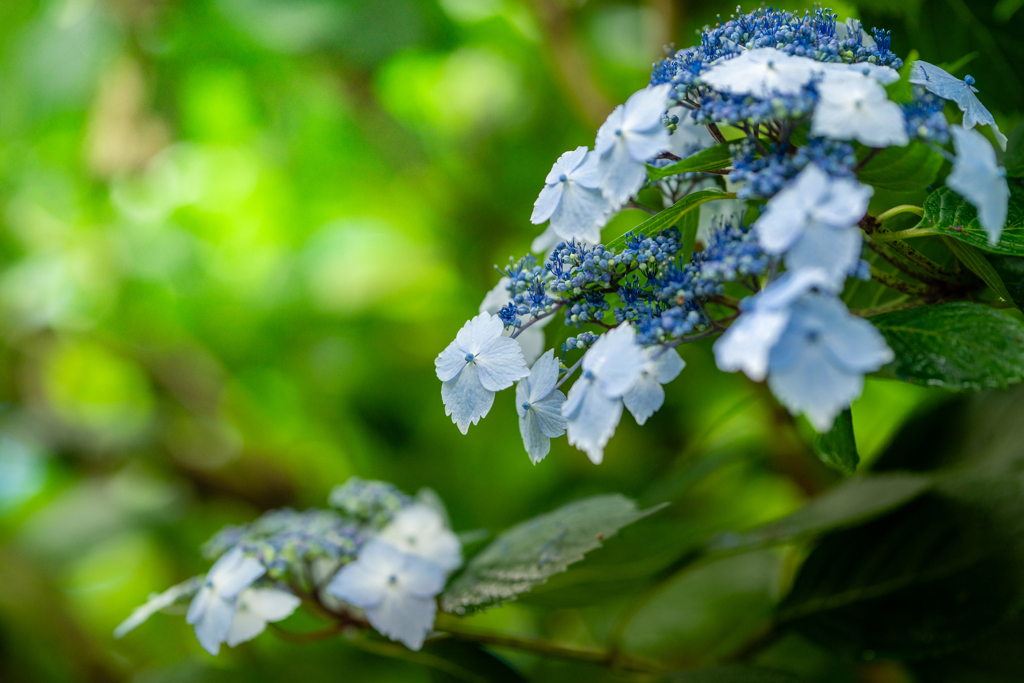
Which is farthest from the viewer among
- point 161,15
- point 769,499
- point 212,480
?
point 212,480

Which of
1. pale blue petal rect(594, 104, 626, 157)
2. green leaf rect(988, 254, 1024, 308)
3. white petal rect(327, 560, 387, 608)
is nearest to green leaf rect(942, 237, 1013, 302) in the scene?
green leaf rect(988, 254, 1024, 308)

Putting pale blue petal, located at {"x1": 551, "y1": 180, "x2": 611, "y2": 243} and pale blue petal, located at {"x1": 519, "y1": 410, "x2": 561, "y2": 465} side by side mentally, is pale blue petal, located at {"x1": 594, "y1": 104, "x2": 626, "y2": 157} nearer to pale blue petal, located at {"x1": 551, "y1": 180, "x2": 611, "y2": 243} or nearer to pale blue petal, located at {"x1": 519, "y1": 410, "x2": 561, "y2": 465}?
pale blue petal, located at {"x1": 551, "y1": 180, "x2": 611, "y2": 243}

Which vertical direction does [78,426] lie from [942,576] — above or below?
above

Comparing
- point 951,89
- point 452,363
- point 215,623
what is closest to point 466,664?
point 215,623

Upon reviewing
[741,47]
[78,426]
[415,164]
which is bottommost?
[78,426]

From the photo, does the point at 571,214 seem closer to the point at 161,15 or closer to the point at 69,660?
the point at 161,15

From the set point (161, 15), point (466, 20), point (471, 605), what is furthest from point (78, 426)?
point (471, 605)

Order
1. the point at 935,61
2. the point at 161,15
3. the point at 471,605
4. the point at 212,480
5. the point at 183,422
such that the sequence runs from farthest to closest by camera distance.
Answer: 1. the point at 183,422
2. the point at 212,480
3. the point at 161,15
4. the point at 935,61
5. the point at 471,605
